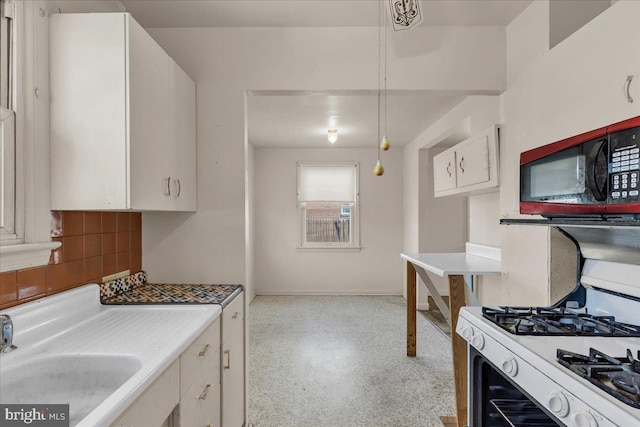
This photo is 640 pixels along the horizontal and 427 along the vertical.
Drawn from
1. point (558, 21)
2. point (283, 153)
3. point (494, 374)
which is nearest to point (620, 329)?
point (494, 374)

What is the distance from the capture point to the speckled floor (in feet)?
7.77

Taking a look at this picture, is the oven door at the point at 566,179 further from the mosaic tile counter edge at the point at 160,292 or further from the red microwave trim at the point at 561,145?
the mosaic tile counter edge at the point at 160,292

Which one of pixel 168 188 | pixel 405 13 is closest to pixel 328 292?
pixel 168 188

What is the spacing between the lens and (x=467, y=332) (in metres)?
1.46

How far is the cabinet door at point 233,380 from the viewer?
175 centimetres

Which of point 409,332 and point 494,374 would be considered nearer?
point 494,374

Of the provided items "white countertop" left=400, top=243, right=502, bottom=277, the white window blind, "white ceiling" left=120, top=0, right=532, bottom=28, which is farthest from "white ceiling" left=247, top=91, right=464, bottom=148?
"white countertop" left=400, top=243, right=502, bottom=277

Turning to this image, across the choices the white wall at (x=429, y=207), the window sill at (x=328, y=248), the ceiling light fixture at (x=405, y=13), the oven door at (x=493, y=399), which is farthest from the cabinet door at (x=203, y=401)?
the window sill at (x=328, y=248)

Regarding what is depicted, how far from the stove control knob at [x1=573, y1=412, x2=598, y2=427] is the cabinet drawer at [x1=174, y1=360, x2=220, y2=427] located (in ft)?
3.82

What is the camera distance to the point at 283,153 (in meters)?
5.74

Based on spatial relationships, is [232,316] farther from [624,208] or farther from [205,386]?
[624,208]

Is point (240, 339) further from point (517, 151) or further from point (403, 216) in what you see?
point (403, 216)

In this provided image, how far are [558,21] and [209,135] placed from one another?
78.1 inches

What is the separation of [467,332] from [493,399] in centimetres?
25
